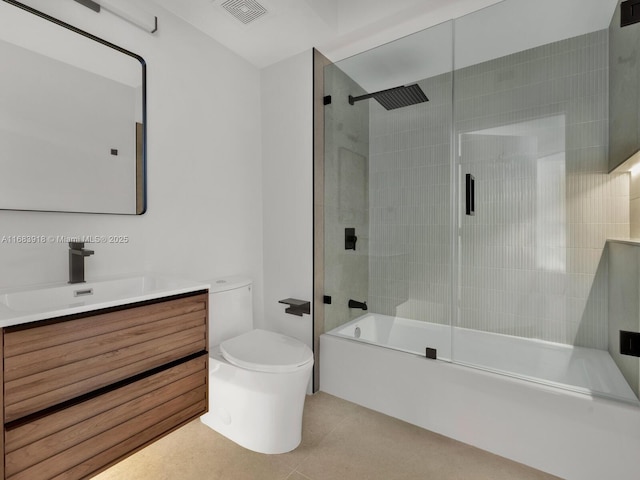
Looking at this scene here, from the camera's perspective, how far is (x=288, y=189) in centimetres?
236

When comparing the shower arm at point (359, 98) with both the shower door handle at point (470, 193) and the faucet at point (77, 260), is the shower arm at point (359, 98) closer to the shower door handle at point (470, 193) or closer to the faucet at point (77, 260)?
the shower door handle at point (470, 193)

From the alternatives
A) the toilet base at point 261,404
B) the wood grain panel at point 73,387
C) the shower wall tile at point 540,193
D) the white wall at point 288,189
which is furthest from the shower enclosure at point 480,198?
the wood grain panel at point 73,387

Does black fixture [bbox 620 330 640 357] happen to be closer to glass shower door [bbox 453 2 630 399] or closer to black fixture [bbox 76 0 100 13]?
glass shower door [bbox 453 2 630 399]

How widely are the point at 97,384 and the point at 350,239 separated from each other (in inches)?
65.6

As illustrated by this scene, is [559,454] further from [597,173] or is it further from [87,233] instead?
[87,233]

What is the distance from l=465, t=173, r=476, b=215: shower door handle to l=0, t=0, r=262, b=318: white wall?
141cm

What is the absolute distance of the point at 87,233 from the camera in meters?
1.56

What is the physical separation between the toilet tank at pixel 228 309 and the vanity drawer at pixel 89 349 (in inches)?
17.2

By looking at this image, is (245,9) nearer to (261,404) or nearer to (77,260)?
(77,260)

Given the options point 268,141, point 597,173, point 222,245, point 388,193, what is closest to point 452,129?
point 388,193

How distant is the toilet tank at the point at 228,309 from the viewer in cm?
188

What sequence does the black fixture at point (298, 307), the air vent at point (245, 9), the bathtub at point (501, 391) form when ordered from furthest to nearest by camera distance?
the black fixture at point (298, 307), the air vent at point (245, 9), the bathtub at point (501, 391)

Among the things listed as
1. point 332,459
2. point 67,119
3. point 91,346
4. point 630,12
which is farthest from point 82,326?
point 630,12

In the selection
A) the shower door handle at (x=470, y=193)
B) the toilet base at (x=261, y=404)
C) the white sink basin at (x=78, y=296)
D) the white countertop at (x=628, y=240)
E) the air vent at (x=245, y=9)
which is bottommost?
the toilet base at (x=261, y=404)
